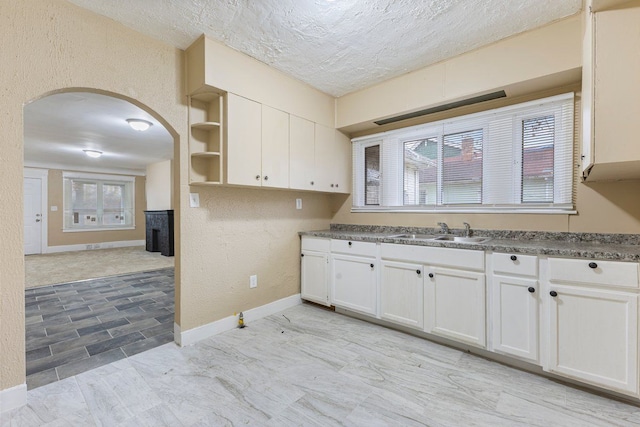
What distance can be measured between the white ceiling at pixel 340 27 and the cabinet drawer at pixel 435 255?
1718 millimetres

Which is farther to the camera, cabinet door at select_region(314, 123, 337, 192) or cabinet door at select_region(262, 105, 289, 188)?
cabinet door at select_region(314, 123, 337, 192)

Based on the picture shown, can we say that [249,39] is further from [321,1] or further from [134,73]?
[134,73]

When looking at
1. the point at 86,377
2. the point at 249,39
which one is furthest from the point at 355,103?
the point at 86,377

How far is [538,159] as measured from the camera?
8.11 ft

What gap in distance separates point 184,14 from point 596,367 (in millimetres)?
3557

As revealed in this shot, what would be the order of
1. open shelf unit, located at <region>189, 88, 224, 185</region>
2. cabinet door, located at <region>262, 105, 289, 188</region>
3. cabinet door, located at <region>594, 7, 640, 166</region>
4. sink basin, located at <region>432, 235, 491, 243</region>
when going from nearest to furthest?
cabinet door, located at <region>594, 7, 640, 166</region> < open shelf unit, located at <region>189, 88, 224, 185</region> < sink basin, located at <region>432, 235, 491, 243</region> < cabinet door, located at <region>262, 105, 289, 188</region>

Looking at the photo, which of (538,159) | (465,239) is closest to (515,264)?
(465,239)

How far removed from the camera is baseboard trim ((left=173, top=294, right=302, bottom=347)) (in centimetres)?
242

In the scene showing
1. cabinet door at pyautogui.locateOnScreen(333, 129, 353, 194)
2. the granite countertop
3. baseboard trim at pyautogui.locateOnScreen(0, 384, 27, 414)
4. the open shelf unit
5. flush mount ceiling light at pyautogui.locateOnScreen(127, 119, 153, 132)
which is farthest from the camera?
flush mount ceiling light at pyautogui.locateOnScreen(127, 119, 153, 132)

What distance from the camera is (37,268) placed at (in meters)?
5.41

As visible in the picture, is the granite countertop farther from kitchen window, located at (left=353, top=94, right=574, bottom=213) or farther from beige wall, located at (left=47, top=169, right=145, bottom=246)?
beige wall, located at (left=47, top=169, right=145, bottom=246)

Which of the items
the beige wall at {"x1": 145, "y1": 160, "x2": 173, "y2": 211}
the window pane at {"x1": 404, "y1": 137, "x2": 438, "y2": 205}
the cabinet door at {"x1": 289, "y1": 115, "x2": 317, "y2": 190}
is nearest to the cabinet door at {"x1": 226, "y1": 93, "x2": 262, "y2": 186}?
the cabinet door at {"x1": 289, "y1": 115, "x2": 317, "y2": 190}

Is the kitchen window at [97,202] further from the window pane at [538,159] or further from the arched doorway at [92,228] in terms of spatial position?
the window pane at [538,159]

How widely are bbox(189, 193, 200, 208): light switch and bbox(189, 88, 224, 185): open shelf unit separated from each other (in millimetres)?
113
